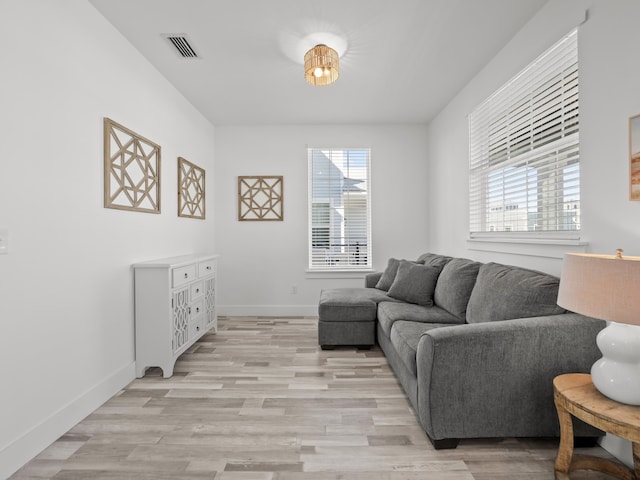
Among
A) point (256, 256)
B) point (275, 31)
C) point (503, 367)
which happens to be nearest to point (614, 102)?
point (503, 367)

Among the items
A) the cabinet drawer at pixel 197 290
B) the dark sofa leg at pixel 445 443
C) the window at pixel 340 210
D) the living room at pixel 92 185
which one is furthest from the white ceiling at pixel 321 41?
the dark sofa leg at pixel 445 443

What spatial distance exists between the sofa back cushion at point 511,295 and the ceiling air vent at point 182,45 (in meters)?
2.89

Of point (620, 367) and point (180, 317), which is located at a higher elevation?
point (620, 367)

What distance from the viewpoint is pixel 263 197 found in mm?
4695

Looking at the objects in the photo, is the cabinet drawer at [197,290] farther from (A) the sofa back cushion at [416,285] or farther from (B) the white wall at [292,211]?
(A) the sofa back cushion at [416,285]

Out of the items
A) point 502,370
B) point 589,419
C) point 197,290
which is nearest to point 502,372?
point 502,370

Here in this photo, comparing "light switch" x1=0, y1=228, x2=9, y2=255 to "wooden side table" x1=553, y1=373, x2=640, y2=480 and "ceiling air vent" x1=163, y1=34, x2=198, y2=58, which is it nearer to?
"ceiling air vent" x1=163, y1=34, x2=198, y2=58

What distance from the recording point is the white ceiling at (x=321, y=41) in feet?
7.44

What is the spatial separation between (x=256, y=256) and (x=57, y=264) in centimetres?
285

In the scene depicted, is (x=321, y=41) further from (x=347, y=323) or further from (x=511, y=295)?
(x=347, y=323)

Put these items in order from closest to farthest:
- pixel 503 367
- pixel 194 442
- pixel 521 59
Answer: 1. pixel 503 367
2. pixel 194 442
3. pixel 521 59

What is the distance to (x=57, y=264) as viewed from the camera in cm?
195

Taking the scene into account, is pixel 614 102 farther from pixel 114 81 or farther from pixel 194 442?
pixel 114 81

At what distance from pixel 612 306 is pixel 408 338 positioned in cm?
122
